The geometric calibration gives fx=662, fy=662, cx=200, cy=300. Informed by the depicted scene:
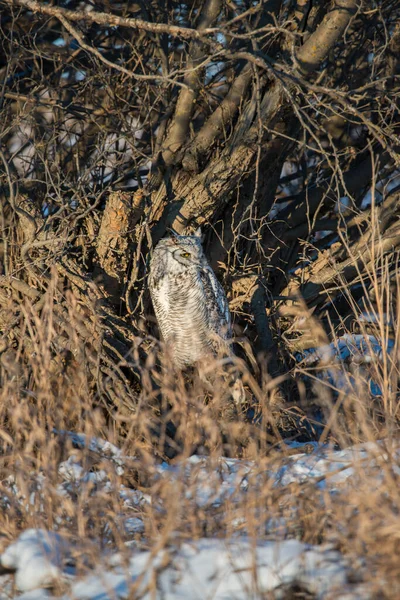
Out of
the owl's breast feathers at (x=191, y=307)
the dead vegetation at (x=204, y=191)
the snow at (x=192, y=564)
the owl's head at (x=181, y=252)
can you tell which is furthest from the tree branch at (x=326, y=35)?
the snow at (x=192, y=564)

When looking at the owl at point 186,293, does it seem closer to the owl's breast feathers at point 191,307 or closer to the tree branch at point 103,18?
the owl's breast feathers at point 191,307

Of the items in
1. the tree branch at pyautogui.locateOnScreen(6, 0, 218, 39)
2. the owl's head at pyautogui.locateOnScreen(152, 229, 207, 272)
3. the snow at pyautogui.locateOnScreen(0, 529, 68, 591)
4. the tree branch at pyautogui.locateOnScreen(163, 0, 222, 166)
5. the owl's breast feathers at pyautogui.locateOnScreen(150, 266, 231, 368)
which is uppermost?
the tree branch at pyautogui.locateOnScreen(6, 0, 218, 39)

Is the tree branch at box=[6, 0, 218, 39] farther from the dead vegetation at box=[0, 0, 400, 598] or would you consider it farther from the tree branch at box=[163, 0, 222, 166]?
the tree branch at box=[163, 0, 222, 166]

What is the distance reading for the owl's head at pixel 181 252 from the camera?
460cm

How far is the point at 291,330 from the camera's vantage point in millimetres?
5121

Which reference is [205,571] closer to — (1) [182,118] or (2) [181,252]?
(2) [181,252]

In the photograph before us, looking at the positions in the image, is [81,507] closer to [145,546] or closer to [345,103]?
[145,546]

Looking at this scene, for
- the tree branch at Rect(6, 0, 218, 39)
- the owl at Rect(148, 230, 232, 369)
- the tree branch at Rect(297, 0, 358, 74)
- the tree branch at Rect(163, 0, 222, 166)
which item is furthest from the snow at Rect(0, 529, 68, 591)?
the tree branch at Rect(297, 0, 358, 74)

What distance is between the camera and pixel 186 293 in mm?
4742

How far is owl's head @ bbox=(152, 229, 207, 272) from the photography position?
460 centimetres

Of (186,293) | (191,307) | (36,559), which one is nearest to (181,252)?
(186,293)

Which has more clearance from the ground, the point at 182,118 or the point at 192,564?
the point at 182,118

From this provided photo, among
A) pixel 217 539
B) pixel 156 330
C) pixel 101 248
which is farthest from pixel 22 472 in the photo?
pixel 156 330

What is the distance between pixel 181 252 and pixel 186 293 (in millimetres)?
307
